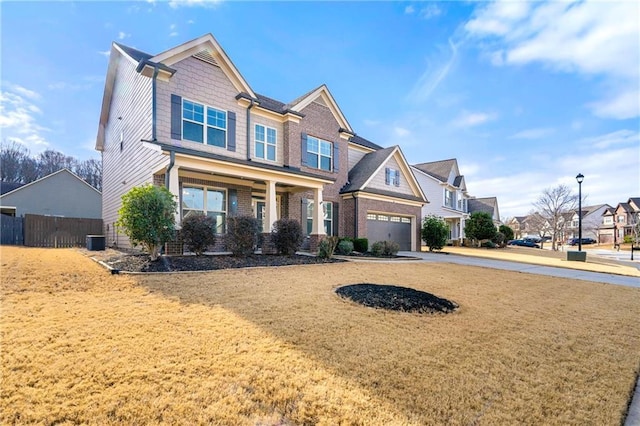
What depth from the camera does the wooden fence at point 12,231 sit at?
1889 centimetres

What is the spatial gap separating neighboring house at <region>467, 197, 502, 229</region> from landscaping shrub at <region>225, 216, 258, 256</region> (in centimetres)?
4162

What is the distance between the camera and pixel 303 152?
1636 cm

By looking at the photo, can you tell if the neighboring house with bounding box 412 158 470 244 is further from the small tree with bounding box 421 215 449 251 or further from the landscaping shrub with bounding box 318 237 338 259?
the landscaping shrub with bounding box 318 237 338 259

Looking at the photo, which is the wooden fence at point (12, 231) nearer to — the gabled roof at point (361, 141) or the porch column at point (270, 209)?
the porch column at point (270, 209)

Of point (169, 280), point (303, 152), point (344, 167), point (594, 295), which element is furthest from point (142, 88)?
point (594, 295)

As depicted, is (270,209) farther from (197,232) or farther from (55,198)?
(55,198)

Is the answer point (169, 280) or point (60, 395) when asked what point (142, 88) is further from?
point (60, 395)

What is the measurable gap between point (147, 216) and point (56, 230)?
15281 millimetres

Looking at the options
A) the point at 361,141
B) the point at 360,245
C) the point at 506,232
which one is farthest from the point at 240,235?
the point at 506,232

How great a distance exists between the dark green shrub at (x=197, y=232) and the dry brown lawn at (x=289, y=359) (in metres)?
3.47

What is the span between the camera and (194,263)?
9.01 meters

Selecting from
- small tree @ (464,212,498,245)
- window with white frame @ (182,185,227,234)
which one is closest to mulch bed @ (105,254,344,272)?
window with white frame @ (182,185,227,234)

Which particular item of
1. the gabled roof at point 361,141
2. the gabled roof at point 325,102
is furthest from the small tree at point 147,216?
the gabled roof at point 361,141

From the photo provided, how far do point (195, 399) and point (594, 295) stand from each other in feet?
33.4
